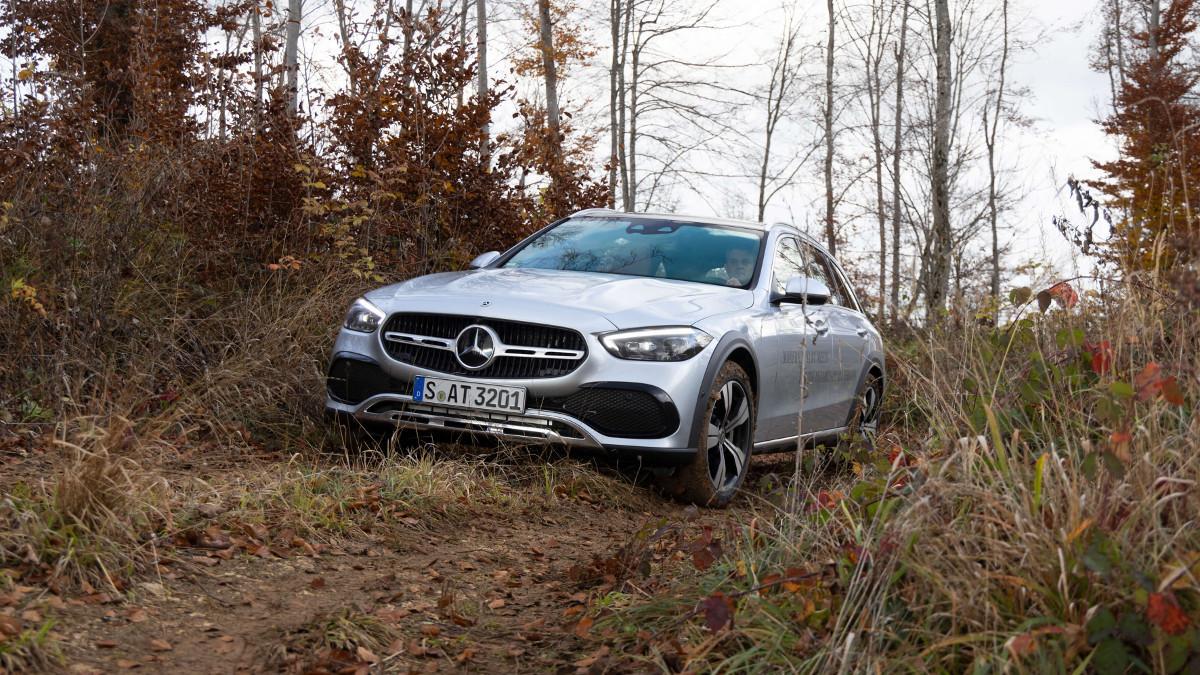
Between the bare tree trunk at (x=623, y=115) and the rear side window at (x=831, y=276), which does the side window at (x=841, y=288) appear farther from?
the bare tree trunk at (x=623, y=115)

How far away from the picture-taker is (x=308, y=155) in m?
9.27

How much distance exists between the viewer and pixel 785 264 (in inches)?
296

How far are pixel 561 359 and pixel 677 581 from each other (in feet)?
6.69

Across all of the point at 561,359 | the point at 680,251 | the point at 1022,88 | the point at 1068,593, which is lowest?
the point at 1068,593

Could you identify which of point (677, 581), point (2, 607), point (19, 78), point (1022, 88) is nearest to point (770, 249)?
point (677, 581)

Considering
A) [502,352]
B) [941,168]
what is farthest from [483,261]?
[941,168]

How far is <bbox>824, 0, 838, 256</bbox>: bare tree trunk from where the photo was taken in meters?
36.8

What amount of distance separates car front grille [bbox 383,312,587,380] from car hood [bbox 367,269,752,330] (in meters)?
0.06

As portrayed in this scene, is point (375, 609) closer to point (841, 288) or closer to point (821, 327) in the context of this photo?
point (821, 327)

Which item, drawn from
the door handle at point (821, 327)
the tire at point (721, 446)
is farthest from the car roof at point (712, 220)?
the tire at point (721, 446)

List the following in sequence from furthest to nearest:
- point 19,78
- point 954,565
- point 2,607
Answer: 1. point 19,78
2. point 2,607
3. point 954,565

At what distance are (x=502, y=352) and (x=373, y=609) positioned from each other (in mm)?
2100

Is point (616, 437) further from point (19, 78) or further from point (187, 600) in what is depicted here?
point (19, 78)

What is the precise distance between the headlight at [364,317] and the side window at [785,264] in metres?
2.36
